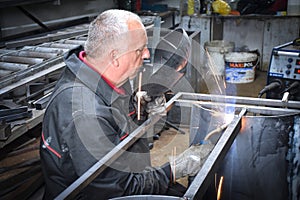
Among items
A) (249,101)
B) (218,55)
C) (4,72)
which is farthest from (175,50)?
(218,55)

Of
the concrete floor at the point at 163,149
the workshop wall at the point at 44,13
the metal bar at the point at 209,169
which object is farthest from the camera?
the workshop wall at the point at 44,13

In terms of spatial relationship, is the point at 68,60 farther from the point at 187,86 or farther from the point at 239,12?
the point at 239,12

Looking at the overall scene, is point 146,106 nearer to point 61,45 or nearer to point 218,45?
point 61,45

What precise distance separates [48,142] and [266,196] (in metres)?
1.17

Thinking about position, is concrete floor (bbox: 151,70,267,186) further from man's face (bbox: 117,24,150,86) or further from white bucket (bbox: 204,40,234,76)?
man's face (bbox: 117,24,150,86)

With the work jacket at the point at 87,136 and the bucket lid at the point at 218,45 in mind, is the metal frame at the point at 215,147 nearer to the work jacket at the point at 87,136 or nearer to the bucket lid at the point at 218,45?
the work jacket at the point at 87,136

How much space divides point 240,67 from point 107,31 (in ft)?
12.1

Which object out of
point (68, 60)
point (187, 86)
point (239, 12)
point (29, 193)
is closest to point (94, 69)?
point (68, 60)

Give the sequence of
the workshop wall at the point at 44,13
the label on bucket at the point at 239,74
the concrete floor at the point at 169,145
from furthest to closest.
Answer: the label on bucket at the point at 239,74 → the workshop wall at the point at 44,13 → the concrete floor at the point at 169,145

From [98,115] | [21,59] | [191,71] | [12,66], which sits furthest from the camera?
[191,71]

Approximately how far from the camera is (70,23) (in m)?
3.96

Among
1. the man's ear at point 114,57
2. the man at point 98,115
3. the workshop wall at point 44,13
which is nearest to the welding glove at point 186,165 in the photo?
the man at point 98,115

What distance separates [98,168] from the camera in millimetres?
1236

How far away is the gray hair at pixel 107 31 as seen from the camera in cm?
143
